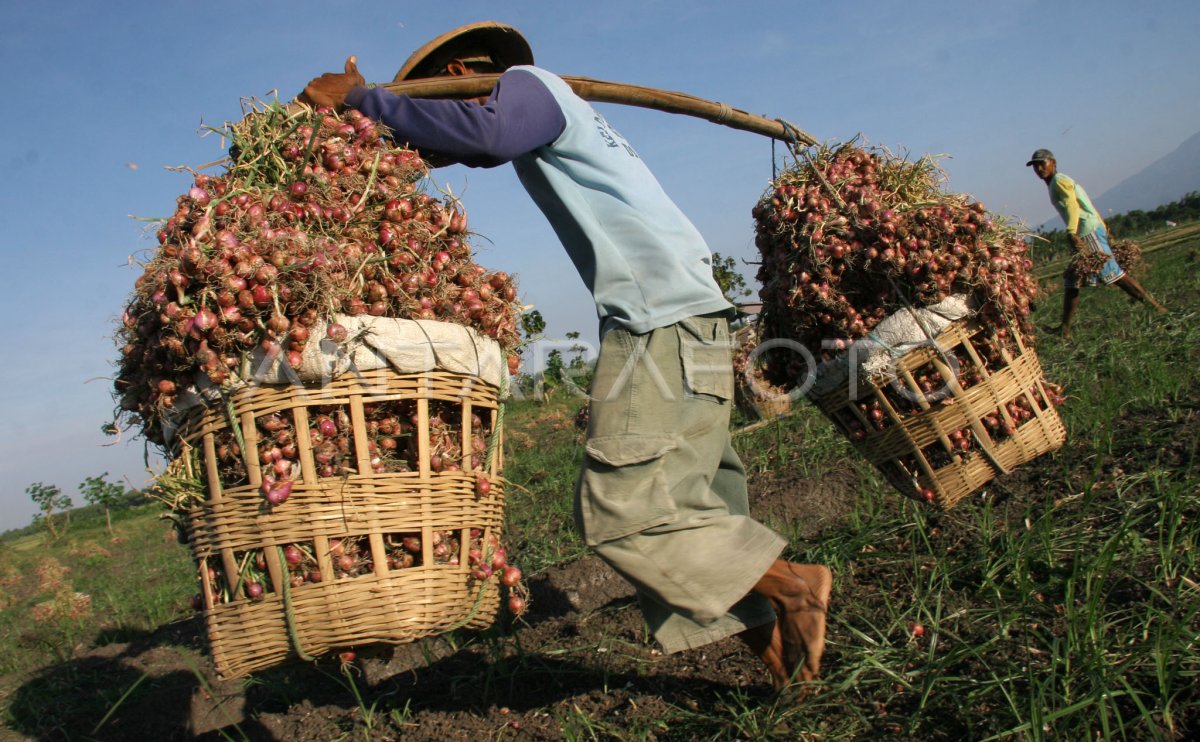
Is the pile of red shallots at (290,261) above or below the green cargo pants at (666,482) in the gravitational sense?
above

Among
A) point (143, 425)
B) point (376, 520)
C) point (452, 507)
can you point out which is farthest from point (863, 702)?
point (143, 425)

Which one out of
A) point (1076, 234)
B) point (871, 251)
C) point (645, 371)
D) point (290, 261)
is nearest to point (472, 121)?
point (290, 261)

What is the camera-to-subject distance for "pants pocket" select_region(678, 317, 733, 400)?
2.06 meters

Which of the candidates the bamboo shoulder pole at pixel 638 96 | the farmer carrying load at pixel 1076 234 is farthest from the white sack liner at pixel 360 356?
the farmer carrying load at pixel 1076 234

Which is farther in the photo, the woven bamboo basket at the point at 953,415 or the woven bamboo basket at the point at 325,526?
the woven bamboo basket at the point at 953,415

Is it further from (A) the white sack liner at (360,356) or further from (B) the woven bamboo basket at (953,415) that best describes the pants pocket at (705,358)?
(B) the woven bamboo basket at (953,415)

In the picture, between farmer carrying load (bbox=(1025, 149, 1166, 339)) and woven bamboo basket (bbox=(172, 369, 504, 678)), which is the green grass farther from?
farmer carrying load (bbox=(1025, 149, 1166, 339))

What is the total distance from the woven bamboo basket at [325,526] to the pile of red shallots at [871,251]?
145 cm

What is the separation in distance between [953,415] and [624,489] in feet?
4.59

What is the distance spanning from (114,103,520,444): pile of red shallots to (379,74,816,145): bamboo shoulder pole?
0.36 m

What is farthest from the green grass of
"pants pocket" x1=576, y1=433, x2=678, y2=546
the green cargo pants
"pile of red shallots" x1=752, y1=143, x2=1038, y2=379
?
"pile of red shallots" x1=752, y1=143, x2=1038, y2=379

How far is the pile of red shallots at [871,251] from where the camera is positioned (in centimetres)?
271

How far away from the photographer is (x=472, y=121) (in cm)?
194

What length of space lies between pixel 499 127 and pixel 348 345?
0.65 metres
